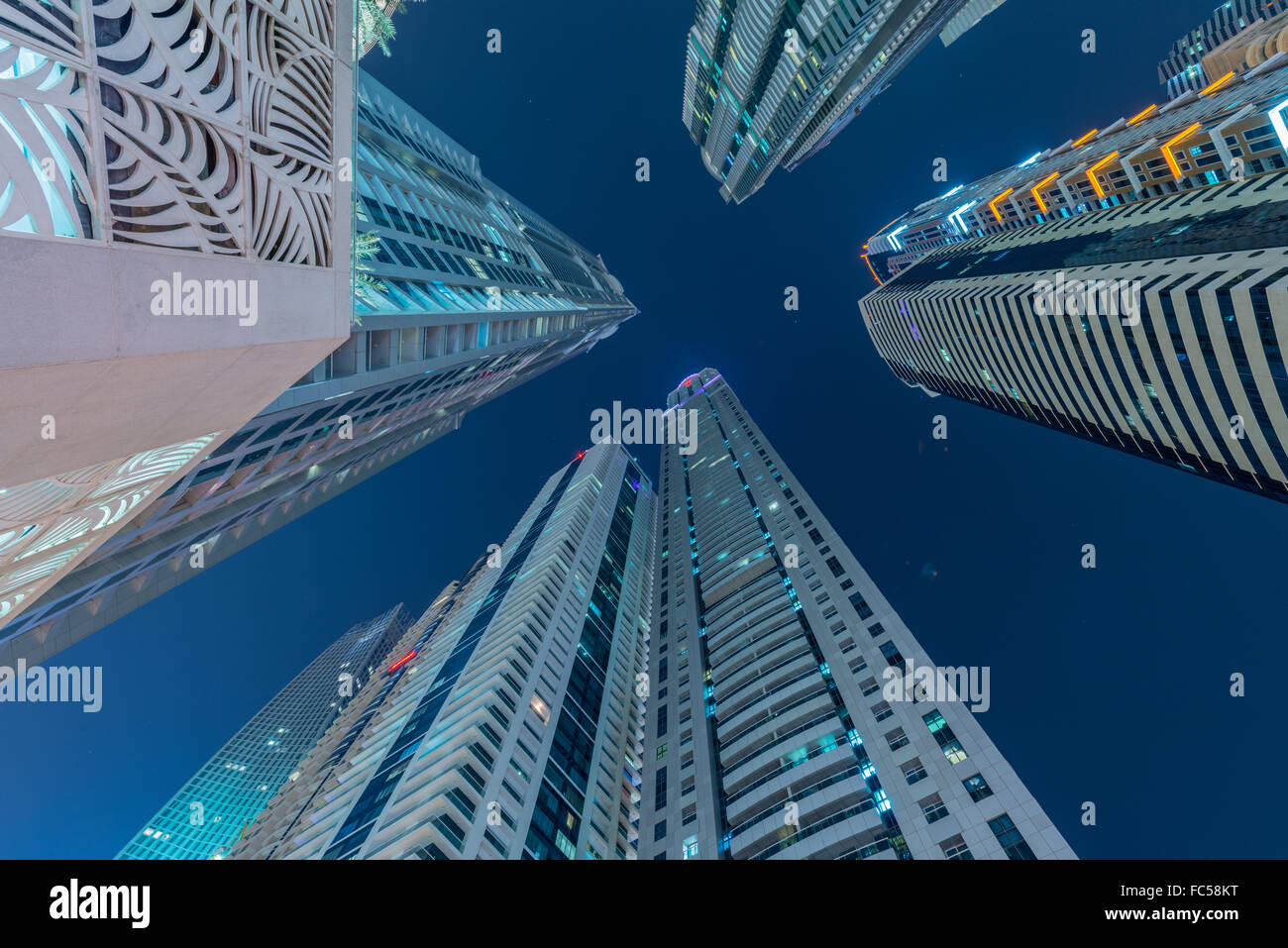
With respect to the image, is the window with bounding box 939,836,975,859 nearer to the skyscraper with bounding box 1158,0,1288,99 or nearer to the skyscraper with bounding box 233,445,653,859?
the skyscraper with bounding box 233,445,653,859

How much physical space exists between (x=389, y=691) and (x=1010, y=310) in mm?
93336

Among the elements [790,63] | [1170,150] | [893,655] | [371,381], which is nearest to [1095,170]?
[1170,150]

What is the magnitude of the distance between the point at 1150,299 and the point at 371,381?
61.7 m

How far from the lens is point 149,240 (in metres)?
7.61

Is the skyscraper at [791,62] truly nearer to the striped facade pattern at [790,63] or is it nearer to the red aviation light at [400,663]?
the striped facade pattern at [790,63]

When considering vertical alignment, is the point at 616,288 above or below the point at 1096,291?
above

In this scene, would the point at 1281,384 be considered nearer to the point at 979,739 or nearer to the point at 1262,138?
the point at 979,739

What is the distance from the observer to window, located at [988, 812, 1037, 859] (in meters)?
30.1

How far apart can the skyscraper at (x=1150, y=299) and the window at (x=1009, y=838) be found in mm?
37594

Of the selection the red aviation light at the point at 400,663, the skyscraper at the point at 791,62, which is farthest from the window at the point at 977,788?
the skyscraper at the point at 791,62

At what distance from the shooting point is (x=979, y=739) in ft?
121

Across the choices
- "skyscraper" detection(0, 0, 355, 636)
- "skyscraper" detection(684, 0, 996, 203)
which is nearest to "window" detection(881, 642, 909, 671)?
"skyscraper" detection(0, 0, 355, 636)

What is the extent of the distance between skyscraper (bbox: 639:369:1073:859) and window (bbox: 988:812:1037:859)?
0.06 metres
